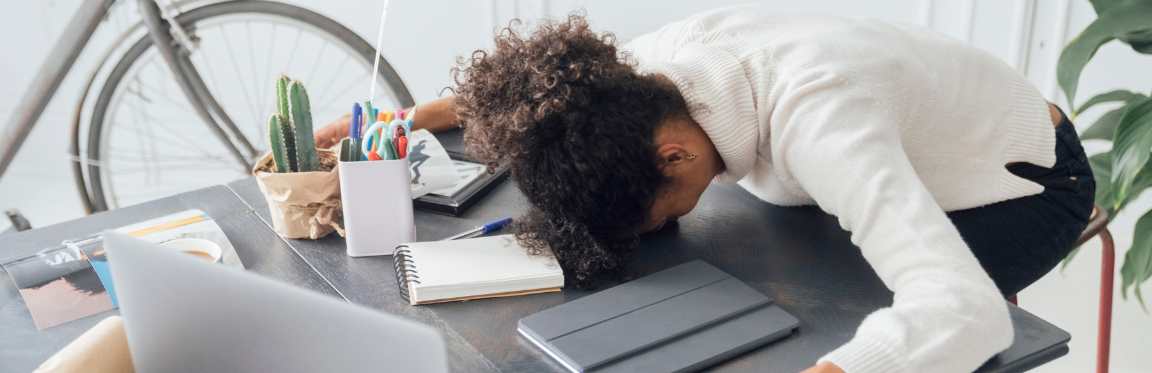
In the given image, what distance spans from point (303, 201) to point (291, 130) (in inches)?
3.7

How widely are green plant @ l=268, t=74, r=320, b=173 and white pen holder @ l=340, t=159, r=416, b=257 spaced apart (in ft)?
0.33

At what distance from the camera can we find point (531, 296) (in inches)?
31.8

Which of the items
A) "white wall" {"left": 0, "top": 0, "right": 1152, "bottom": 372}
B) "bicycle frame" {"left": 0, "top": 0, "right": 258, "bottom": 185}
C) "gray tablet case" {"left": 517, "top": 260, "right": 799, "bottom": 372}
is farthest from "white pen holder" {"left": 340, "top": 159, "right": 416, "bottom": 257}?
"white wall" {"left": 0, "top": 0, "right": 1152, "bottom": 372}

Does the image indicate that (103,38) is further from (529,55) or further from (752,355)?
(752,355)

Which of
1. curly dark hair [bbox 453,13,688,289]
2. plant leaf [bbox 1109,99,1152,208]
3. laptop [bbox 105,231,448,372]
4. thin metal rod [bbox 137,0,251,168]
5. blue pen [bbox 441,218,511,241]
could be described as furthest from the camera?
thin metal rod [bbox 137,0,251,168]

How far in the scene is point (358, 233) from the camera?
903 millimetres

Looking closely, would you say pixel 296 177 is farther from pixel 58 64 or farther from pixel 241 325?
pixel 58 64

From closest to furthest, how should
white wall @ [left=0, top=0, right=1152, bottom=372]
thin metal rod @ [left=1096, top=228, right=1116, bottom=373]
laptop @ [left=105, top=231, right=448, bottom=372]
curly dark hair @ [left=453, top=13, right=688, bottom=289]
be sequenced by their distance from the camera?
laptop @ [left=105, top=231, right=448, bottom=372] → curly dark hair @ [left=453, top=13, right=688, bottom=289] → thin metal rod @ [left=1096, top=228, right=1116, bottom=373] → white wall @ [left=0, top=0, right=1152, bottom=372]

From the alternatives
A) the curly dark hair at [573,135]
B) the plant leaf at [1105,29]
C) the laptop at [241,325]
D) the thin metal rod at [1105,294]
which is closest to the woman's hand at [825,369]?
the curly dark hair at [573,135]

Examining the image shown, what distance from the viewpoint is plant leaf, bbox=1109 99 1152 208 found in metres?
1.29

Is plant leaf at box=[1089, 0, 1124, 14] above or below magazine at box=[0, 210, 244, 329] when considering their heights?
above

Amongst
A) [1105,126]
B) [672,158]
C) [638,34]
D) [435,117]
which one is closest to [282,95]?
[435,117]

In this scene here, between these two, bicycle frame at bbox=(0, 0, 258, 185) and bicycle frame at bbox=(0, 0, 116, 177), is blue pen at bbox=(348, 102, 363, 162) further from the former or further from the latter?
bicycle frame at bbox=(0, 0, 116, 177)

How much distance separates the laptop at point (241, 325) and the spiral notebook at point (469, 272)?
1.00ft
